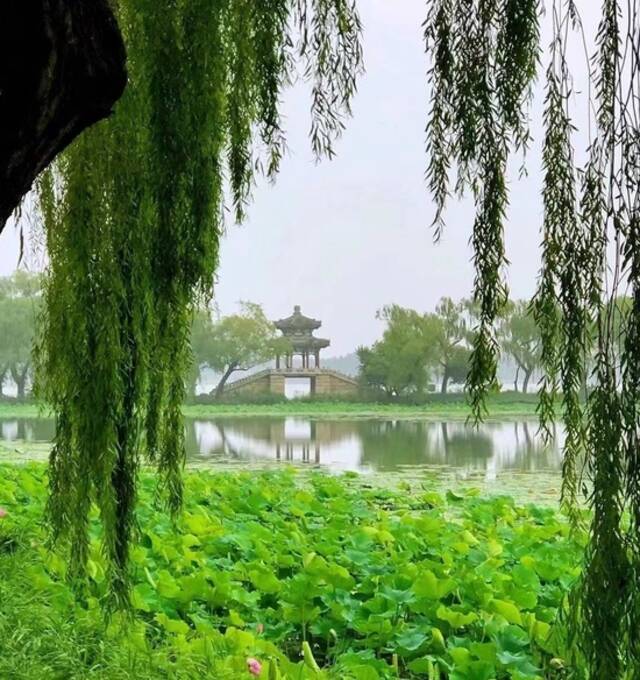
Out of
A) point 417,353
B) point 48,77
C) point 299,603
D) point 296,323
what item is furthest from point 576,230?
point 296,323

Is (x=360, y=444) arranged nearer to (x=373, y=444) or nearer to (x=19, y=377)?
(x=373, y=444)

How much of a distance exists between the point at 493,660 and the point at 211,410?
11.6m

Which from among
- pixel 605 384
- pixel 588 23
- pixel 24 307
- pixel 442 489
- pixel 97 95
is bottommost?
pixel 442 489

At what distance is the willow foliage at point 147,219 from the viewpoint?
1060mm

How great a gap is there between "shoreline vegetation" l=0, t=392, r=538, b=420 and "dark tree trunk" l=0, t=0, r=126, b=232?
11.5 meters

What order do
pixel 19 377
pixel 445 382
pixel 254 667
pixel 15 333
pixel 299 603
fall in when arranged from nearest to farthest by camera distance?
pixel 254 667
pixel 299 603
pixel 15 333
pixel 19 377
pixel 445 382

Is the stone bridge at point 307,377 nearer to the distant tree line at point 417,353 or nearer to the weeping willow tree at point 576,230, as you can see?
the distant tree line at point 417,353

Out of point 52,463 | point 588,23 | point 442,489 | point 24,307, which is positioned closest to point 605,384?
point 588,23

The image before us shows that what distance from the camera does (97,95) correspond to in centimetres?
77

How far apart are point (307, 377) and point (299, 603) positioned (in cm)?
1416

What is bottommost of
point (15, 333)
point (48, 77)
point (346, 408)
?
point (346, 408)

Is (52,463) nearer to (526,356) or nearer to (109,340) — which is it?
(109,340)

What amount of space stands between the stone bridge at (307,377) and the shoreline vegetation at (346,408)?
160cm

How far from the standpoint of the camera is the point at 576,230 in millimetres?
831
